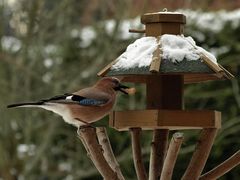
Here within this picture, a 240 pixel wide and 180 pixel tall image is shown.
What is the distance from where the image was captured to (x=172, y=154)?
8.46ft

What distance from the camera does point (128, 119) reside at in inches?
111

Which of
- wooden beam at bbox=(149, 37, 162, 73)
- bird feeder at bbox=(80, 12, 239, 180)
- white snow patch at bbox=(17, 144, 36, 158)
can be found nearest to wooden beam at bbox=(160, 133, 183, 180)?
bird feeder at bbox=(80, 12, 239, 180)

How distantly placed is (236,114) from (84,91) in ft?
11.8

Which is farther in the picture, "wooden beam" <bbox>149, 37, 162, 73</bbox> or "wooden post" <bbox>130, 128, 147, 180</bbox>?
"wooden post" <bbox>130, 128, 147, 180</bbox>

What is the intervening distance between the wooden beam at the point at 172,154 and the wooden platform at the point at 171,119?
0.53ft

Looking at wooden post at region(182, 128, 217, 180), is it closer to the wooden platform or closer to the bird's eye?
the wooden platform

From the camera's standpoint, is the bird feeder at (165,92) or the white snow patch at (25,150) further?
the white snow patch at (25,150)

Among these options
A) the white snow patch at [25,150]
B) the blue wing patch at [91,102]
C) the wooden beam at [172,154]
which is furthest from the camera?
the white snow patch at [25,150]

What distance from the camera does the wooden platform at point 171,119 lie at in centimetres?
272

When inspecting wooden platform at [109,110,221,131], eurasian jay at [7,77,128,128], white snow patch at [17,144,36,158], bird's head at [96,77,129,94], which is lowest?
white snow patch at [17,144,36,158]

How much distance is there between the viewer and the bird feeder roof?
2666 millimetres

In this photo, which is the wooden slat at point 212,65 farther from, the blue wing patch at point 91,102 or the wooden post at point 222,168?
the blue wing patch at point 91,102

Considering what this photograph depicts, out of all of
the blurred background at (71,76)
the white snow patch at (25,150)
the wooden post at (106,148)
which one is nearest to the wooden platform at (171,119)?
the wooden post at (106,148)

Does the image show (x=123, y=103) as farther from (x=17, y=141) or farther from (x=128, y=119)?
(x=128, y=119)
